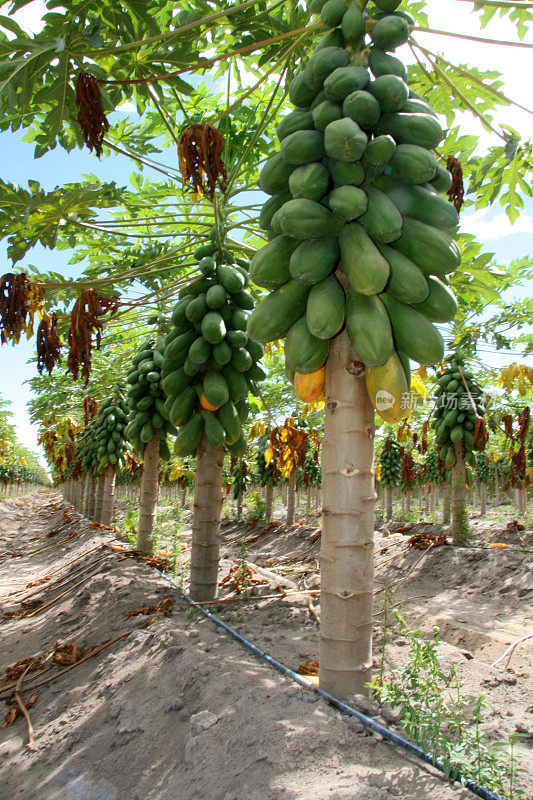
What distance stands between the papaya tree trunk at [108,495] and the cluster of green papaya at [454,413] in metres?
6.20

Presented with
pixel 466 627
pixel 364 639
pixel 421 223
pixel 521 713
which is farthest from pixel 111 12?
pixel 466 627

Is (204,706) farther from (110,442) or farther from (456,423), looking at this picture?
(110,442)

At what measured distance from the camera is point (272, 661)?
248 centimetres

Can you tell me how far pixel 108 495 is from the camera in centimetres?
1060

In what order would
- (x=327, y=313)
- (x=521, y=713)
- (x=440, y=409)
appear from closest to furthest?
(x=327, y=313) < (x=521, y=713) < (x=440, y=409)

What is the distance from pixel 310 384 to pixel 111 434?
29.5 feet

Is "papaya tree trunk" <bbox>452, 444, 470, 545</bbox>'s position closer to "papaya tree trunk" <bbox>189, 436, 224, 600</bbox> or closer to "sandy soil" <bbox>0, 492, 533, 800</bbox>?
"sandy soil" <bbox>0, 492, 533, 800</bbox>

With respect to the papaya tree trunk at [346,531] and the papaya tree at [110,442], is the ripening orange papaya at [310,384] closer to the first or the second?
the papaya tree trunk at [346,531]

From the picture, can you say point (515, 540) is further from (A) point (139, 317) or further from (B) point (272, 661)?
(B) point (272, 661)

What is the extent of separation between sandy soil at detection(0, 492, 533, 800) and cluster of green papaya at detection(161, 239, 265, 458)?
131 cm

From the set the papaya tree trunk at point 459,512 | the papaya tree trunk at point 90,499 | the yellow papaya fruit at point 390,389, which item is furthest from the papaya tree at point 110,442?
the yellow papaya fruit at point 390,389

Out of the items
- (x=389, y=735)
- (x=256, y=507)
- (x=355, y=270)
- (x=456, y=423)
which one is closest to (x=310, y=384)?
(x=355, y=270)

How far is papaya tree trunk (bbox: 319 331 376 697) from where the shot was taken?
199 centimetres

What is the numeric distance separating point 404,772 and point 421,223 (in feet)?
6.08
